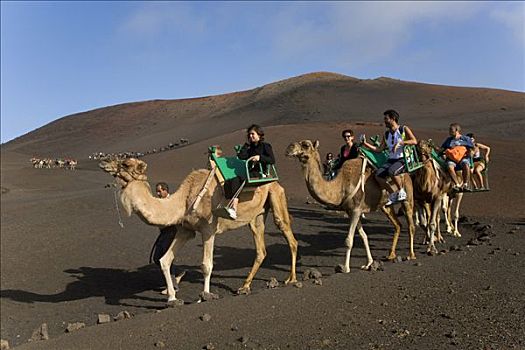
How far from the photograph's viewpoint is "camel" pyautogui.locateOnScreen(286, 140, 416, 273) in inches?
369

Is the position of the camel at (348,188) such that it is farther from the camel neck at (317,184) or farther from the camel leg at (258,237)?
the camel leg at (258,237)

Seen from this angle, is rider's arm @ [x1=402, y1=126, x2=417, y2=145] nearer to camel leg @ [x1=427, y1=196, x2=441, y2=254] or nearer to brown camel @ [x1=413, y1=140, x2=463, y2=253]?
brown camel @ [x1=413, y1=140, x2=463, y2=253]

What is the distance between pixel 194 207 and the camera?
8391 mm

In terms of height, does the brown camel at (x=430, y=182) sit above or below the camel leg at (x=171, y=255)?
above

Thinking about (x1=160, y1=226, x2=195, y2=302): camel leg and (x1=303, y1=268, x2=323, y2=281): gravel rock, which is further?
(x1=303, y1=268, x2=323, y2=281): gravel rock

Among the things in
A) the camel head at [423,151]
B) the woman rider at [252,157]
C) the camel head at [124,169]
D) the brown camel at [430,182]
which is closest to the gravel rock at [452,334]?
the woman rider at [252,157]

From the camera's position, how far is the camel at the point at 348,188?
30.8 ft

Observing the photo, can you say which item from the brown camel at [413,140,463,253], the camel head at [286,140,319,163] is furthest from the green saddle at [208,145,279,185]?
the brown camel at [413,140,463,253]

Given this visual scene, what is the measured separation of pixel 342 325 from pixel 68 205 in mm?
16571

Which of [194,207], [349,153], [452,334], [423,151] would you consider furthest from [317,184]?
[452,334]

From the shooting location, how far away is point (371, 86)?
66.4 m

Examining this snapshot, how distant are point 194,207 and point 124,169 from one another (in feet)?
3.84

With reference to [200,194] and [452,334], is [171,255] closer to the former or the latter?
[200,194]

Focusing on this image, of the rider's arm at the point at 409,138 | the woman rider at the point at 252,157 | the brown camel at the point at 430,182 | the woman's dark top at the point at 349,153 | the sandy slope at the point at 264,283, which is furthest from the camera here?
the brown camel at the point at 430,182
